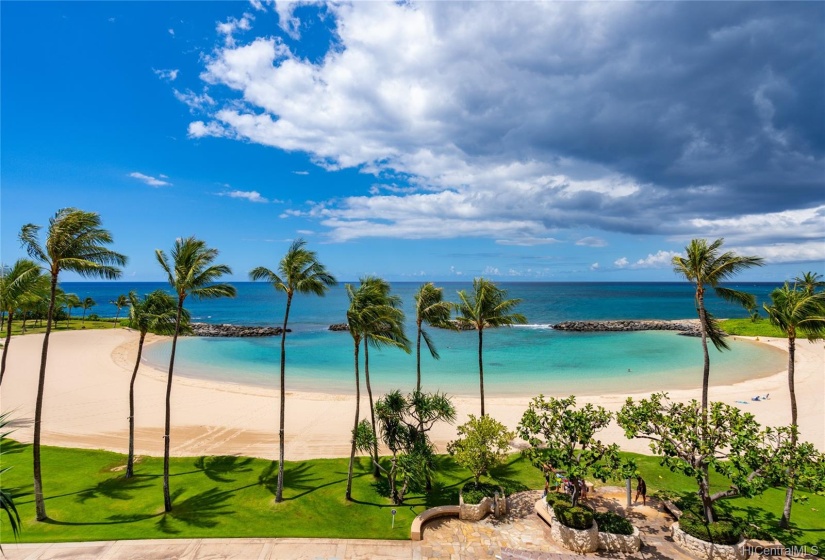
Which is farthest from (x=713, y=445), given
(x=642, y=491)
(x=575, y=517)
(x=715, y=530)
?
(x=575, y=517)

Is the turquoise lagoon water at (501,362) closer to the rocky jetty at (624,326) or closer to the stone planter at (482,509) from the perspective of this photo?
the rocky jetty at (624,326)

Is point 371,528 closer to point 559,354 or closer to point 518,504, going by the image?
point 518,504

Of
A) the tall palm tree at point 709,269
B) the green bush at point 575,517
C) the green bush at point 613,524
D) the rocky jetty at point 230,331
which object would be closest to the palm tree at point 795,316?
the tall palm tree at point 709,269

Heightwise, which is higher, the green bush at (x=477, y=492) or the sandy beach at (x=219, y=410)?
the green bush at (x=477, y=492)

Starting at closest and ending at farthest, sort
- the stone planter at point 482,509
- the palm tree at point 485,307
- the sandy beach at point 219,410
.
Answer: the stone planter at point 482,509 → the palm tree at point 485,307 → the sandy beach at point 219,410

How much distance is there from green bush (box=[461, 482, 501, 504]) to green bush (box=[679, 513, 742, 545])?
731 cm

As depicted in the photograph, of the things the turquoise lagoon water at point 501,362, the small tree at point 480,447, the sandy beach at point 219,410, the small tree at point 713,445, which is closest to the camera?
the small tree at point 713,445

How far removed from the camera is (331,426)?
3080 cm

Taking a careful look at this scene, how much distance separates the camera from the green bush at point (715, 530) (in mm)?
14625

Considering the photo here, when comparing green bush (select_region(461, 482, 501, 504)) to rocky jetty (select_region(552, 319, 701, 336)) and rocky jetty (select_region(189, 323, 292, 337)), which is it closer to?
rocky jetty (select_region(189, 323, 292, 337))

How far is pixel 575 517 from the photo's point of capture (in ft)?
51.9

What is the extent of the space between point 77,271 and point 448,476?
2046 cm

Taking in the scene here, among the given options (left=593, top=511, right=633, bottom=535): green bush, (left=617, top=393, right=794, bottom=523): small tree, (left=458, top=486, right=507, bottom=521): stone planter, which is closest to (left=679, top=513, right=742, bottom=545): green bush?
(left=617, top=393, right=794, bottom=523): small tree

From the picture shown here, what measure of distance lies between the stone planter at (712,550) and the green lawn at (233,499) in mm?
3086
